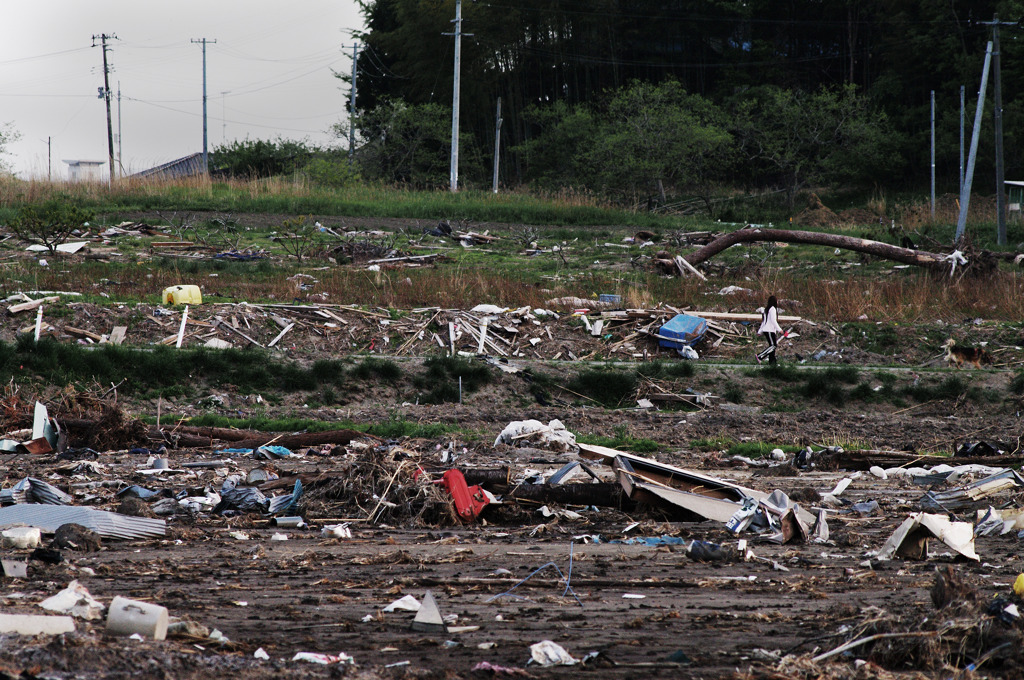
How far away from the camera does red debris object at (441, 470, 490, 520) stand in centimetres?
710

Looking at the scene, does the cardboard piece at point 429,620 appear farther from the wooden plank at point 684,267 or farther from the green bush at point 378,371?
the wooden plank at point 684,267

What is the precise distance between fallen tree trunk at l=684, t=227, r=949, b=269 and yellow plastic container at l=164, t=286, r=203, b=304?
36.3 ft

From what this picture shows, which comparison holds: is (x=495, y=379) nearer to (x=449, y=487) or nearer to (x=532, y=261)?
(x=449, y=487)

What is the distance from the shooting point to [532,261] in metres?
22.2

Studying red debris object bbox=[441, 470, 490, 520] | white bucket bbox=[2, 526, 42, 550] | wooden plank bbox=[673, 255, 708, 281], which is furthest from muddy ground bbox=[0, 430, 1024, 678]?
wooden plank bbox=[673, 255, 708, 281]

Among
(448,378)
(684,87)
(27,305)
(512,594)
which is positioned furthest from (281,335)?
(684,87)

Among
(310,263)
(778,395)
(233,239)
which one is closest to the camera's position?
(778,395)

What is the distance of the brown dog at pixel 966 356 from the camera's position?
48.3 ft

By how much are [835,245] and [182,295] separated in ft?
45.6

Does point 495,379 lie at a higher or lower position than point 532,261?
lower

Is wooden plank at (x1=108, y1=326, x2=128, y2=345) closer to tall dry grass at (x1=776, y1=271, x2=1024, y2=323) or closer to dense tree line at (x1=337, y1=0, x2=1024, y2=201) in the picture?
tall dry grass at (x1=776, y1=271, x2=1024, y2=323)

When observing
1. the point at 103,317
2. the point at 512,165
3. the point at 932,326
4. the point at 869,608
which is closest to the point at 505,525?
the point at 869,608

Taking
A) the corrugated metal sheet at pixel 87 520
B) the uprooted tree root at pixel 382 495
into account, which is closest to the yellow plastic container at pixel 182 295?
the uprooted tree root at pixel 382 495

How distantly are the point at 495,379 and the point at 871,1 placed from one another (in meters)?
46.5
